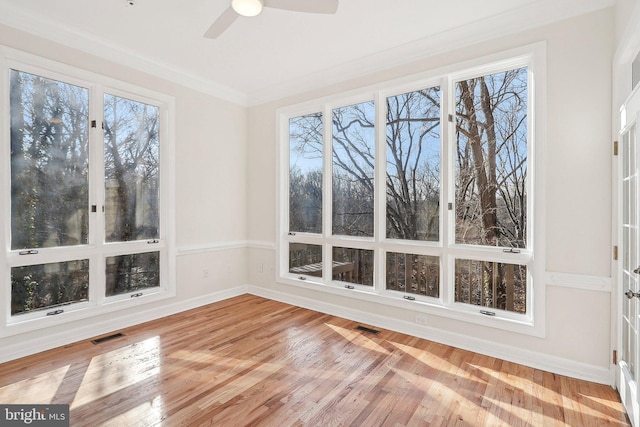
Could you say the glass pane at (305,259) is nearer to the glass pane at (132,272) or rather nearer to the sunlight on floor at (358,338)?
the sunlight on floor at (358,338)

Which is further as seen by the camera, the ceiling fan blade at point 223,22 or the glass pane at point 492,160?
the glass pane at point 492,160

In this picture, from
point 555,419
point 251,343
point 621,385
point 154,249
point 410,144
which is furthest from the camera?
point 154,249

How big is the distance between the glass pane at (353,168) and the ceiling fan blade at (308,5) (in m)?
1.72

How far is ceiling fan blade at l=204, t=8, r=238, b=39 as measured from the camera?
224 cm

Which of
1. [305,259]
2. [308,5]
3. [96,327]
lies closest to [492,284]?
[305,259]

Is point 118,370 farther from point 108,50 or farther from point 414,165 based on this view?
point 414,165

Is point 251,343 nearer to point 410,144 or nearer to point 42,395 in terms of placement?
point 42,395

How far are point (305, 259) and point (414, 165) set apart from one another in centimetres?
185

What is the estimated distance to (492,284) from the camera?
9.81 ft

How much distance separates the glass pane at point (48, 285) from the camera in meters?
2.86

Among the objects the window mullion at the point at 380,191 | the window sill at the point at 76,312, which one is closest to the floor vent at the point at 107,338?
the window sill at the point at 76,312

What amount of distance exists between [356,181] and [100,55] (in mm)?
2953

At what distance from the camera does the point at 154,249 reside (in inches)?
150

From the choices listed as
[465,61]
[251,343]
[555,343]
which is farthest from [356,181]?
[555,343]
